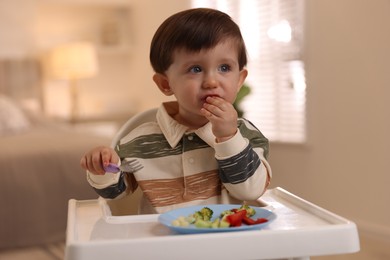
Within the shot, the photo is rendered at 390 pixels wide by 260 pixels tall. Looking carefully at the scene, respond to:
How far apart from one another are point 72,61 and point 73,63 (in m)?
0.02

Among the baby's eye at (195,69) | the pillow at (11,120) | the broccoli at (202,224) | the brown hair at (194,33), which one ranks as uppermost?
the brown hair at (194,33)

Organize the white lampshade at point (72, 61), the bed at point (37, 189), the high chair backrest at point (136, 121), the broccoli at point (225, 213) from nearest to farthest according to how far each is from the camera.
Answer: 1. the broccoli at point (225, 213)
2. the high chair backrest at point (136, 121)
3. the bed at point (37, 189)
4. the white lampshade at point (72, 61)

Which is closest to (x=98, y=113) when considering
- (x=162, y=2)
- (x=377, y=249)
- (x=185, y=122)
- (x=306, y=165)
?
(x=162, y=2)

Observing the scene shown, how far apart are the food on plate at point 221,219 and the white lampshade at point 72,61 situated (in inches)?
135

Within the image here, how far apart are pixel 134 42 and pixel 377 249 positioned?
299cm

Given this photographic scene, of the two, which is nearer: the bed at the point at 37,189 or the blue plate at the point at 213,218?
the blue plate at the point at 213,218

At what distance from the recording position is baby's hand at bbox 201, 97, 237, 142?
0.99 m

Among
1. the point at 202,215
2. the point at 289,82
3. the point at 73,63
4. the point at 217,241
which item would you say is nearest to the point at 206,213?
the point at 202,215

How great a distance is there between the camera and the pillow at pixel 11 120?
315 cm

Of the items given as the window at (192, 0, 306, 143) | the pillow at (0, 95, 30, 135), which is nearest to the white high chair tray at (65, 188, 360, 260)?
the window at (192, 0, 306, 143)

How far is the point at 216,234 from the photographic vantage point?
0.79 metres

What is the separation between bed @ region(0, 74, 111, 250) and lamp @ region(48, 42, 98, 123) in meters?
1.60

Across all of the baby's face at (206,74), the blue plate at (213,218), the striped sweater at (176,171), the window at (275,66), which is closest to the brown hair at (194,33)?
the baby's face at (206,74)

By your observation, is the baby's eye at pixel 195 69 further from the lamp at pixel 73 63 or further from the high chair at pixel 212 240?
the lamp at pixel 73 63
